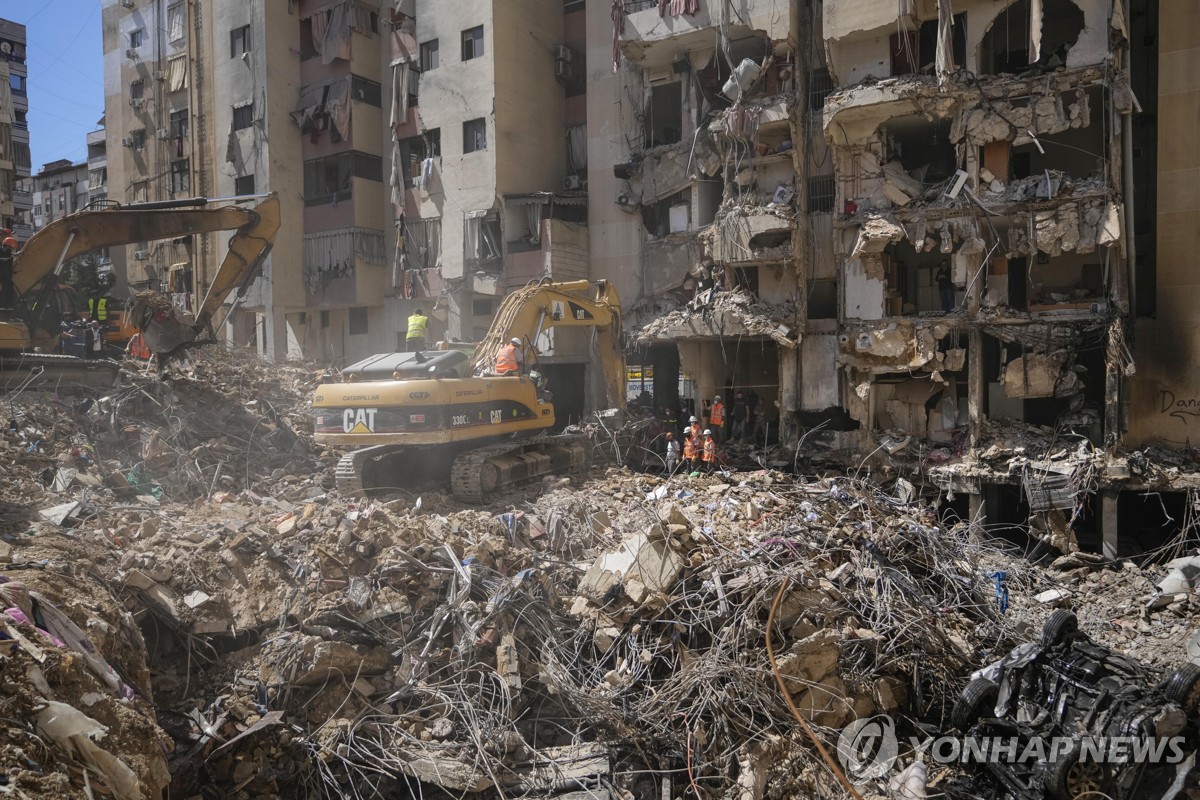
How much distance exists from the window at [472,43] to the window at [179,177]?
13.4 m

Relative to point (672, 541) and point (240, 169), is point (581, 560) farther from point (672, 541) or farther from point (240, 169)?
point (240, 169)

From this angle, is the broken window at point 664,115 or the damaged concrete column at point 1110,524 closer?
the damaged concrete column at point 1110,524

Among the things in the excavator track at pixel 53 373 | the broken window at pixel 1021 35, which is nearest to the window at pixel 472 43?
the broken window at pixel 1021 35

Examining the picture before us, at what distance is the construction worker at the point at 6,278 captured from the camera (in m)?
12.9

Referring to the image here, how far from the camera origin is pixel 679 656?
714 centimetres

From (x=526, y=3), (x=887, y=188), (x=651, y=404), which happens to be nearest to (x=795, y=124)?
(x=887, y=188)

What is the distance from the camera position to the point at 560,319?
1416 cm

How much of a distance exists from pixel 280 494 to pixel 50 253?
222 inches

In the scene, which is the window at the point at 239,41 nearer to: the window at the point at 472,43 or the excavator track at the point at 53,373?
the window at the point at 472,43

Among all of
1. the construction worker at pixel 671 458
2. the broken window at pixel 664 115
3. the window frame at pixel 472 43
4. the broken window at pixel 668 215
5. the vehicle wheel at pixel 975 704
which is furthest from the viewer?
the window frame at pixel 472 43

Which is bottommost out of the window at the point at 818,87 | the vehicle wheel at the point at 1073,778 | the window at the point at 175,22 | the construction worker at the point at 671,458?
the vehicle wheel at the point at 1073,778

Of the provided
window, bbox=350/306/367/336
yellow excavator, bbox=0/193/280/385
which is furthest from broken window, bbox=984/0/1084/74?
window, bbox=350/306/367/336

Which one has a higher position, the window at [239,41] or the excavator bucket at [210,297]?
the window at [239,41]

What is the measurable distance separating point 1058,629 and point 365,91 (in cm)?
2540
